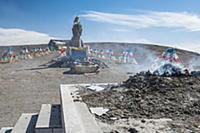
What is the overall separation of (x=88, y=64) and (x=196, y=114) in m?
16.5

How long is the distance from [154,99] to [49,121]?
1.78m

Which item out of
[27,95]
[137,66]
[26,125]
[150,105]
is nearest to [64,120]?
[150,105]

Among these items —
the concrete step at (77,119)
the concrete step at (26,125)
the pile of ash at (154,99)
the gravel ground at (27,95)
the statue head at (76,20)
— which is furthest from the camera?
the statue head at (76,20)

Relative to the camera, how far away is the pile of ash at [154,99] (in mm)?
4520

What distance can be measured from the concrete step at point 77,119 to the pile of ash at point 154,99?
0.93ft

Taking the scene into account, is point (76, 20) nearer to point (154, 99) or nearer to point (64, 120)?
point (154, 99)

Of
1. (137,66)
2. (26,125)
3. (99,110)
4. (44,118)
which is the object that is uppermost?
(99,110)

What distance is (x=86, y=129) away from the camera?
3504 mm

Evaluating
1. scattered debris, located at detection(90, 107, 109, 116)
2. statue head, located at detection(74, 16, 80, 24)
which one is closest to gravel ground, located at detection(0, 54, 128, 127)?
scattered debris, located at detection(90, 107, 109, 116)

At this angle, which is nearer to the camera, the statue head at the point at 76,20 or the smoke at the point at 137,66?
the smoke at the point at 137,66

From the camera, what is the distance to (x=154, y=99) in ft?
17.3

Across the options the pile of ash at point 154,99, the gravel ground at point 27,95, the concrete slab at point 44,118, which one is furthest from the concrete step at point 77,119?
the gravel ground at point 27,95

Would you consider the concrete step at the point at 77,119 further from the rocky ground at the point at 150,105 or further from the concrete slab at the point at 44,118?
the concrete slab at the point at 44,118

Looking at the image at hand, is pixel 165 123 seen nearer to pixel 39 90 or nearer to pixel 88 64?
pixel 39 90
